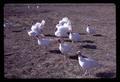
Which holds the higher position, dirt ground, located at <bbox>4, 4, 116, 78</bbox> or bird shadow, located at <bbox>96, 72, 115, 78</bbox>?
dirt ground, located at <bbox>4, 4, 116, 78</bbox>

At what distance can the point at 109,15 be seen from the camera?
1414 cm

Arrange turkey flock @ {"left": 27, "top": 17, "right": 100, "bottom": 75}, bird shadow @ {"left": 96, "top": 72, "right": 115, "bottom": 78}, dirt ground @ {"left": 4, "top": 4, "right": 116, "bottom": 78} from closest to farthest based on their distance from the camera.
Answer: turkey flock @ {"left": 27, "top": 17, "right": 100, "bottom": 75} < bird shadow @ {"left": 96, "top": 72, "right": 115, "bottom": 78} < dirt ground @ {"left": 4, "top": 4, "right": 116, "bottom": 78}

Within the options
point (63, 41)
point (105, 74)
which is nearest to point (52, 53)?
point (63, 41)

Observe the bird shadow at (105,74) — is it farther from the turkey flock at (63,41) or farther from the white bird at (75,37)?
the white bird at (75,37)

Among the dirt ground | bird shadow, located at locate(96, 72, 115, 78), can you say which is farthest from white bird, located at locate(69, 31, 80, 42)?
bird shadow, located at locate(96, 72, 115, 78)

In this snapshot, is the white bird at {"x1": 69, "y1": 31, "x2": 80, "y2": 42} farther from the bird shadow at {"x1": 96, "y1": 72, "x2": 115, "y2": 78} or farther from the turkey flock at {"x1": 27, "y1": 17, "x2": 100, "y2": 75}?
the bird shadow at {"x1": 96, "y1": 72, "x2": 115, "y2": 78}

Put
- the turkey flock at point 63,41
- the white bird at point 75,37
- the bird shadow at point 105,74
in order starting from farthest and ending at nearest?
the white bird at point 75,37 → the bird shadow at point 105,74 → the turkey flock at point 63,41

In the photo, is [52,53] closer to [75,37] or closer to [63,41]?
[75,37]

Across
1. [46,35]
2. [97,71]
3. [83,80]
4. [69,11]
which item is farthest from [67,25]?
[69,11]

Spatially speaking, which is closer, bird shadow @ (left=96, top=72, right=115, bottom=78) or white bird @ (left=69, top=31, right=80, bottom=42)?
bird shadow @ (left=96, top=72, right=115, bottom=78)

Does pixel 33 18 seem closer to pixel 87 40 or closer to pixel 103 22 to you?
pixel 103 22

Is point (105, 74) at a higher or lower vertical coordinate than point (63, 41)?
lower

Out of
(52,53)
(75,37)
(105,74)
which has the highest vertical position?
(75,37)

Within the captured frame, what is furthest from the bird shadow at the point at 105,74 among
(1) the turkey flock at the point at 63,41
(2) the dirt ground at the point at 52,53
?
(1) the turkey flock at the point at 63,41
